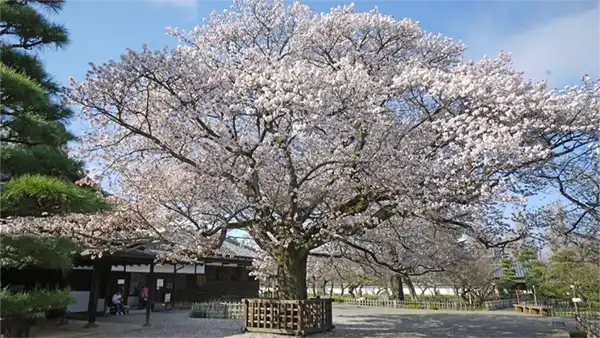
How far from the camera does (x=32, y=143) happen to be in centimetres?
510

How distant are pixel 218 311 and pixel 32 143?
11.8m

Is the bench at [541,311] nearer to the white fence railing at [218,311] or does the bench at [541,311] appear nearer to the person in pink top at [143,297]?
the white fence railing at [218,311]

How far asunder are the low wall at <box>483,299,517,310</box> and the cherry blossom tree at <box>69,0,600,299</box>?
50.9 feet

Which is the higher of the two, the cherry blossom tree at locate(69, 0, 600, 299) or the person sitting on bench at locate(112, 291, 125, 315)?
the cherry blossom tree at locate(69, 0, 600, 299)

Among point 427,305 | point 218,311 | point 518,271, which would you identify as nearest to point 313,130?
point 218,311

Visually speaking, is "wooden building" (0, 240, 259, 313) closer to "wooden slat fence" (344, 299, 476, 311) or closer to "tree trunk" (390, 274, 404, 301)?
"wooden slat fence" (344, 299, 476, 311)

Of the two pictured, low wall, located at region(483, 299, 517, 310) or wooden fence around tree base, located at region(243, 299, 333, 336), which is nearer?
wooden fence around tree base, located at region(243, 299, 333, 336)

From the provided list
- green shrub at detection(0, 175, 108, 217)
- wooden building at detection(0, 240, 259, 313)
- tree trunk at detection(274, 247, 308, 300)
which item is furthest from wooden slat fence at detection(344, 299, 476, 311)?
green shrub at detection(0, 175, 108, 217)

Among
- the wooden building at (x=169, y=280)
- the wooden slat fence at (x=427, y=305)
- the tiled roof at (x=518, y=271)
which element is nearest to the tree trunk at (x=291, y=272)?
the wooden building at (x=169, y=280)

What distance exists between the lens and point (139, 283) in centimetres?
1897

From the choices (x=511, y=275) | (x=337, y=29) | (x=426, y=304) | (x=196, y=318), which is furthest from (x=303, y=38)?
(x=511, y=275)

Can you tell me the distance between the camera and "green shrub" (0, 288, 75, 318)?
160 inches

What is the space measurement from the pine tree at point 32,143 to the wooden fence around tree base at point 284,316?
18.9 feet

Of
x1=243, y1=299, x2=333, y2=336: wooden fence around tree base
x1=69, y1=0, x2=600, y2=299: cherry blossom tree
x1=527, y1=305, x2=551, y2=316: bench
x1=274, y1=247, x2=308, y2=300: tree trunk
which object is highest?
x1=69, y1=0, x2=600, y2=299: cherry blossom tree
